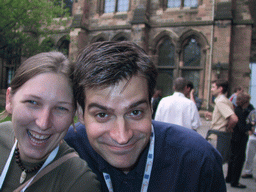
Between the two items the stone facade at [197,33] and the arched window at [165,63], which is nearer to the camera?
the stone facade at [197,33]

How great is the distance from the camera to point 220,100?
14.8 feet

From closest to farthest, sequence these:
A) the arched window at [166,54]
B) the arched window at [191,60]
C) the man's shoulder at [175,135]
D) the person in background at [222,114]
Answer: the man's shoulder at [175,135] < the person in background at [222,114] < the arched window at [191,60] < the arched window at [166,54]

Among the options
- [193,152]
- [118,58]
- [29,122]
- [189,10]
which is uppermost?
[189,10]

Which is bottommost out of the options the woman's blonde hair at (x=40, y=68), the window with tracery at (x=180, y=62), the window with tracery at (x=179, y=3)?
the woman's blonde hair at (x=40, y=68)

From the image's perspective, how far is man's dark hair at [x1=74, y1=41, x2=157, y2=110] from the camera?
127 cm

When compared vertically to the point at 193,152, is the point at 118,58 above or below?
above

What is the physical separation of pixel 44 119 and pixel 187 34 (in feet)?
46.5

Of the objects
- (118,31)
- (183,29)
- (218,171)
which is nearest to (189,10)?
(183,29)

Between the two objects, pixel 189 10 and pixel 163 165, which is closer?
pixel 163 165

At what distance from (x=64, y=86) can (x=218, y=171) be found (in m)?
1.04

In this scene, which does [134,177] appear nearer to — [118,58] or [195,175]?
[195,175]

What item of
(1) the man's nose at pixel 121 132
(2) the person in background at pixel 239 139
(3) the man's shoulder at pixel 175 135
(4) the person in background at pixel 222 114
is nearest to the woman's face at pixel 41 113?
(1) the man's nose at pixel 121 132

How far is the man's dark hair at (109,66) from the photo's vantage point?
127cm

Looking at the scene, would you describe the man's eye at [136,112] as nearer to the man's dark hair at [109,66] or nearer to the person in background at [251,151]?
the man's dark hair at [109,66]
